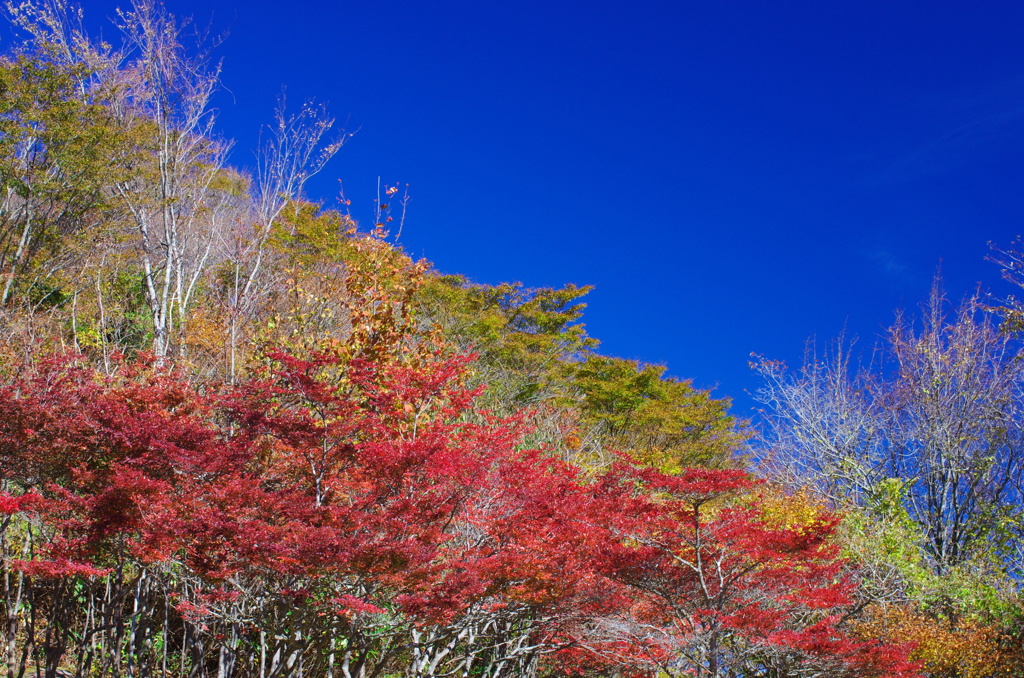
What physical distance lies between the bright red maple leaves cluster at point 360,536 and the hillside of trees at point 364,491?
0.14ft

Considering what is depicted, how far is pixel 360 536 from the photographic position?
216 inches

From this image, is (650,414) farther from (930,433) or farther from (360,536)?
(360,536)

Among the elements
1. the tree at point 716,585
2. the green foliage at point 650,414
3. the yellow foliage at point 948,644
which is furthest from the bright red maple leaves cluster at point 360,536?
the green foliage at point 650,414

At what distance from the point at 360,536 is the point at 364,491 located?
0.64 m

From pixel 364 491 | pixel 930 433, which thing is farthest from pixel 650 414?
pixel 364 491

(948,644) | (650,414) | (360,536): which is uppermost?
(650,414)

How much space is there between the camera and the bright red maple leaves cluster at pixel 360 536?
562cm

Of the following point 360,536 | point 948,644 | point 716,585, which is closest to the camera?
point 360,536

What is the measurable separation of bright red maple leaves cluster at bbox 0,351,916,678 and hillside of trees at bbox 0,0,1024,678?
0.04m

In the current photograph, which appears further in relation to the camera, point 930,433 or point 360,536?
point 930,433

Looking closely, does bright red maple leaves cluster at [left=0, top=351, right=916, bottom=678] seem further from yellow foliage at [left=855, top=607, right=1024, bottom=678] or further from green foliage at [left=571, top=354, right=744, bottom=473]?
green foliage at [left=571, top=354, right=744, bottom=473]

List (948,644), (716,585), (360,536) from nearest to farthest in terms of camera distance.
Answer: (360,536) < (716,585) < (948,644)

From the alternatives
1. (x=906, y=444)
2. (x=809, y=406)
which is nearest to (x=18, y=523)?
(x=809, y=406)

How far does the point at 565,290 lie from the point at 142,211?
15.6 m
